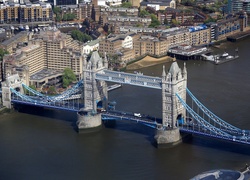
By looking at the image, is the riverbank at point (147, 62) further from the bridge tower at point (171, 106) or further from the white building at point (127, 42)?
the bridge tower at point (171, 106)

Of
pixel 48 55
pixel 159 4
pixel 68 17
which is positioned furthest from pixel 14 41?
pixel 159 4

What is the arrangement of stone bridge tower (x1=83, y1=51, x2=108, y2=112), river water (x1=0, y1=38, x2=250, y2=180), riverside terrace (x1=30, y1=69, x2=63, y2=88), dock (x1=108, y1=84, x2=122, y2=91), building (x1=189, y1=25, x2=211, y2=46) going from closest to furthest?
river water (x1=0, y1=38, x2=250, y2=180) → stone bridge tower (x1=83, y1=51, x2=108, y2=112) → dock (x1=108, y1=84, x2=122, y2=91) → riverside terrace (x1=30, y1=69, x2=63, y2=88) → building (x1=189, y1=25, x2=211, y2=46)

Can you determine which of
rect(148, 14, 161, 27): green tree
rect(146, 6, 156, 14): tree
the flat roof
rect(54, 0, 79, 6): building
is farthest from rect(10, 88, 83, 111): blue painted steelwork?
rect(54, 0, 79, 6): building

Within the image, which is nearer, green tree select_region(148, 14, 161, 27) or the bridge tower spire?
the bridge tower spire

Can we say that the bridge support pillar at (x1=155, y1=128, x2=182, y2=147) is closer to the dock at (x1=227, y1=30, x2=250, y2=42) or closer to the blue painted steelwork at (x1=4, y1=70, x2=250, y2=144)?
the blue painted steelwork at (x1=4, y1=70, x2=250, y2=144)

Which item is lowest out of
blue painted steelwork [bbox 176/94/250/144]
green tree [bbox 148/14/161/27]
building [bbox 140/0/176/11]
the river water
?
the river water

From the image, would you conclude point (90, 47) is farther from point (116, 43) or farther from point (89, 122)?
point (89, 122)

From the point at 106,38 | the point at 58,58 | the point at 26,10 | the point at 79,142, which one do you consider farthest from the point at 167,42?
the point at 79,142
